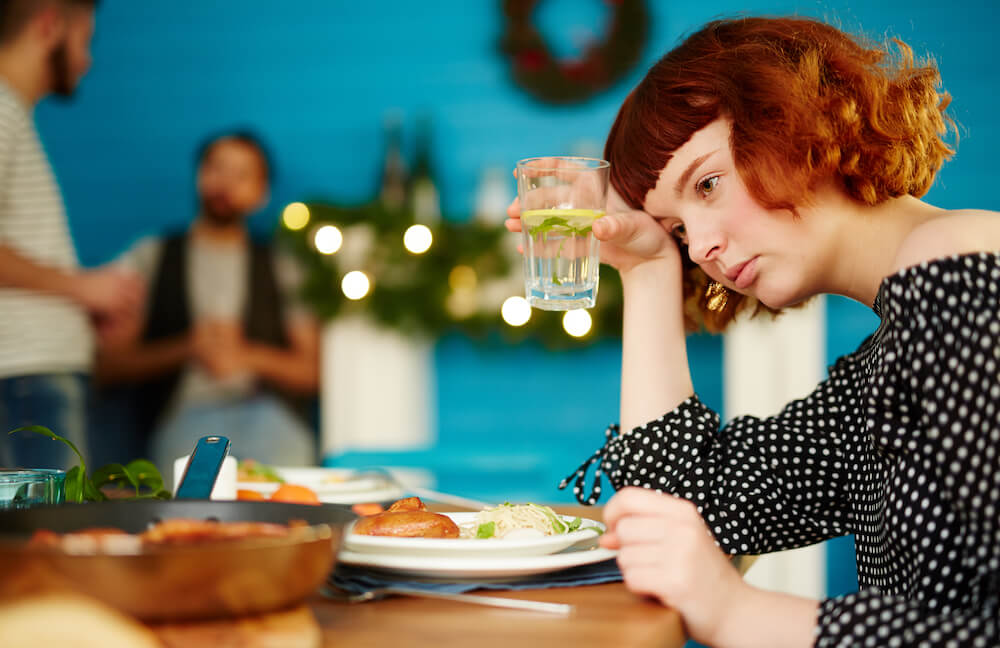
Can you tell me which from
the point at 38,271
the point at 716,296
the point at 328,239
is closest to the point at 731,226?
the point at 716,296

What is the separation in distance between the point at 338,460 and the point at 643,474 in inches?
47.9

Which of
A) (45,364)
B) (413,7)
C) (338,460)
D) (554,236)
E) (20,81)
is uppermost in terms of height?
(413,7)

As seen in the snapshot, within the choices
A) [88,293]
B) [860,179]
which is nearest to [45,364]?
[88,293]

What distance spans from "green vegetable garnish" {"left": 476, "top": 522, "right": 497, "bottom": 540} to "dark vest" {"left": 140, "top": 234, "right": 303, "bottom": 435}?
2852 millimetres

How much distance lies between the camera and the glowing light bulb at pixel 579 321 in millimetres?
3279

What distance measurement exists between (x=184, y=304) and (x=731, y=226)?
3.07 metres

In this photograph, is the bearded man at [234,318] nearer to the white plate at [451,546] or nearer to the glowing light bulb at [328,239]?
the glowing light bulb at [328,239]

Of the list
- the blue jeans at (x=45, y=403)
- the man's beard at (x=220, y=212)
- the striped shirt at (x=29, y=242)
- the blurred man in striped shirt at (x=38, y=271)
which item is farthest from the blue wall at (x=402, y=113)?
the blue jeans at (x=45, y=403)

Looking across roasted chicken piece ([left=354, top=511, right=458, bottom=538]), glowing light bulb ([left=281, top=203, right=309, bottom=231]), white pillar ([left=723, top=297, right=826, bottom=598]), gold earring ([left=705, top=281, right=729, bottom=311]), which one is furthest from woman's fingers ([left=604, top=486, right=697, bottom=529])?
glowing light bulb ([left=281, top=203, right=309, bottom=231])

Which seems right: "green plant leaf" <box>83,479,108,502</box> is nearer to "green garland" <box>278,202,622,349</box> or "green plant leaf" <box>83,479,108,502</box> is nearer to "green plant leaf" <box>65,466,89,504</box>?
"green plant leaf" <box>65,466,89,504</box>

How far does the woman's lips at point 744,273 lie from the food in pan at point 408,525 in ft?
1.69

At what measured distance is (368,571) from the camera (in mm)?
891

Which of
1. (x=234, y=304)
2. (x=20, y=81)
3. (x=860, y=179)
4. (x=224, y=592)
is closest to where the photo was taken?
(x=224, y=592)

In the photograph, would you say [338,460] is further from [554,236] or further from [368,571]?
[368,571]
